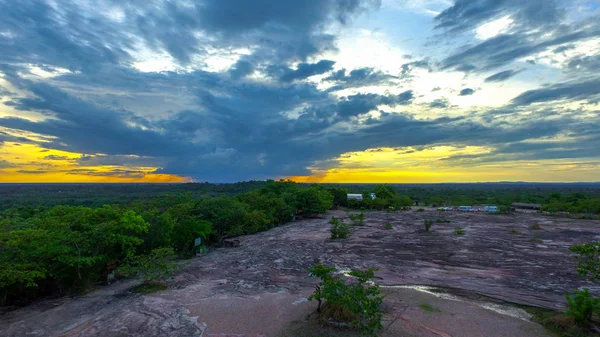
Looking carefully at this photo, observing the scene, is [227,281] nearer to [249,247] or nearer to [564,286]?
[249,247]

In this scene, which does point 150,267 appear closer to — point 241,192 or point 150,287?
point 150,287

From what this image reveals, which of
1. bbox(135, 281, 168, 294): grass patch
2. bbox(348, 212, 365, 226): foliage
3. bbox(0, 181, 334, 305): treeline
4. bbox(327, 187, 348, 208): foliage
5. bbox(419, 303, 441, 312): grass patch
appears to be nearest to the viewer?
bbox(419, 303, 441, 312): grass patch

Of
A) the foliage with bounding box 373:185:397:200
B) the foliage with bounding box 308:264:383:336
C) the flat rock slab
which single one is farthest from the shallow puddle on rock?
the foliage with bounding box 373:185:397:200

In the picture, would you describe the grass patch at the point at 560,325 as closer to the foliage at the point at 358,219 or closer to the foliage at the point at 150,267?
the foliage at the point at 150,267

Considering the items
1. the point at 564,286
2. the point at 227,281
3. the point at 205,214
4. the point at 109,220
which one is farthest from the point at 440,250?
the point at 109,220

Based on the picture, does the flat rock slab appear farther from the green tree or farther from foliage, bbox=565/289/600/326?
the green tree

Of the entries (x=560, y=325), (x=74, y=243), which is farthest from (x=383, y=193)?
(x=74, y=243)
